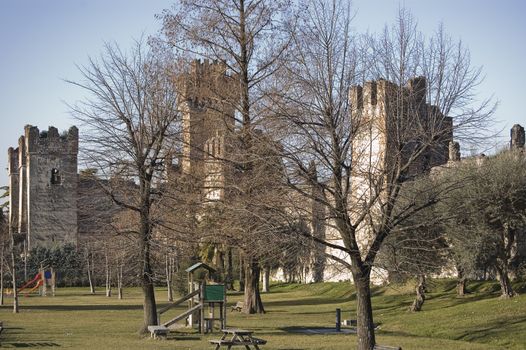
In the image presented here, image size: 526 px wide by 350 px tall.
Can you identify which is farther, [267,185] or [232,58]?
[232,58]

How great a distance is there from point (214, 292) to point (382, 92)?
40.0 feet

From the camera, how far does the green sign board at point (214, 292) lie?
27.0 meters

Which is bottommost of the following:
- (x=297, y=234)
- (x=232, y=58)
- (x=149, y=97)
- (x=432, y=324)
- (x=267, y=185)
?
(x=432, y=324)

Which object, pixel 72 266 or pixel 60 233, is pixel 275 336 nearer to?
pixel 72 266

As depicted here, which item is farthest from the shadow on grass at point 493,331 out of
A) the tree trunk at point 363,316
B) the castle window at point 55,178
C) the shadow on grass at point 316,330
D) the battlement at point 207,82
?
the castle window at point 55,178

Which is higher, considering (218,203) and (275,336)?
(218,203)

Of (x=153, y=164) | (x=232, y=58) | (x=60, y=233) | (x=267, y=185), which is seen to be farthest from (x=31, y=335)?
(x=60, y=233)

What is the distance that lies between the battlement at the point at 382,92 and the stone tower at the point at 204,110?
1109cm

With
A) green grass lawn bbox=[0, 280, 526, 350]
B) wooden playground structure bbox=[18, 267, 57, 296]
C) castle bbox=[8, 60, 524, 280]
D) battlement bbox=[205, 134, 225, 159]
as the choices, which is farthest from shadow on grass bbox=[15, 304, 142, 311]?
battlement bbox=[205, 134, 225, 159]

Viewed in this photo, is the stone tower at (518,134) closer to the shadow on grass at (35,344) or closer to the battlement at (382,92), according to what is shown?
Result: the battlement at (382,92)

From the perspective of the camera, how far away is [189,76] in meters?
30.2

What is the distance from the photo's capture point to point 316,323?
100 ft

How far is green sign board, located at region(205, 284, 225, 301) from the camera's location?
88.4 ft

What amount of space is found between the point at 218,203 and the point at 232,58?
577cm
